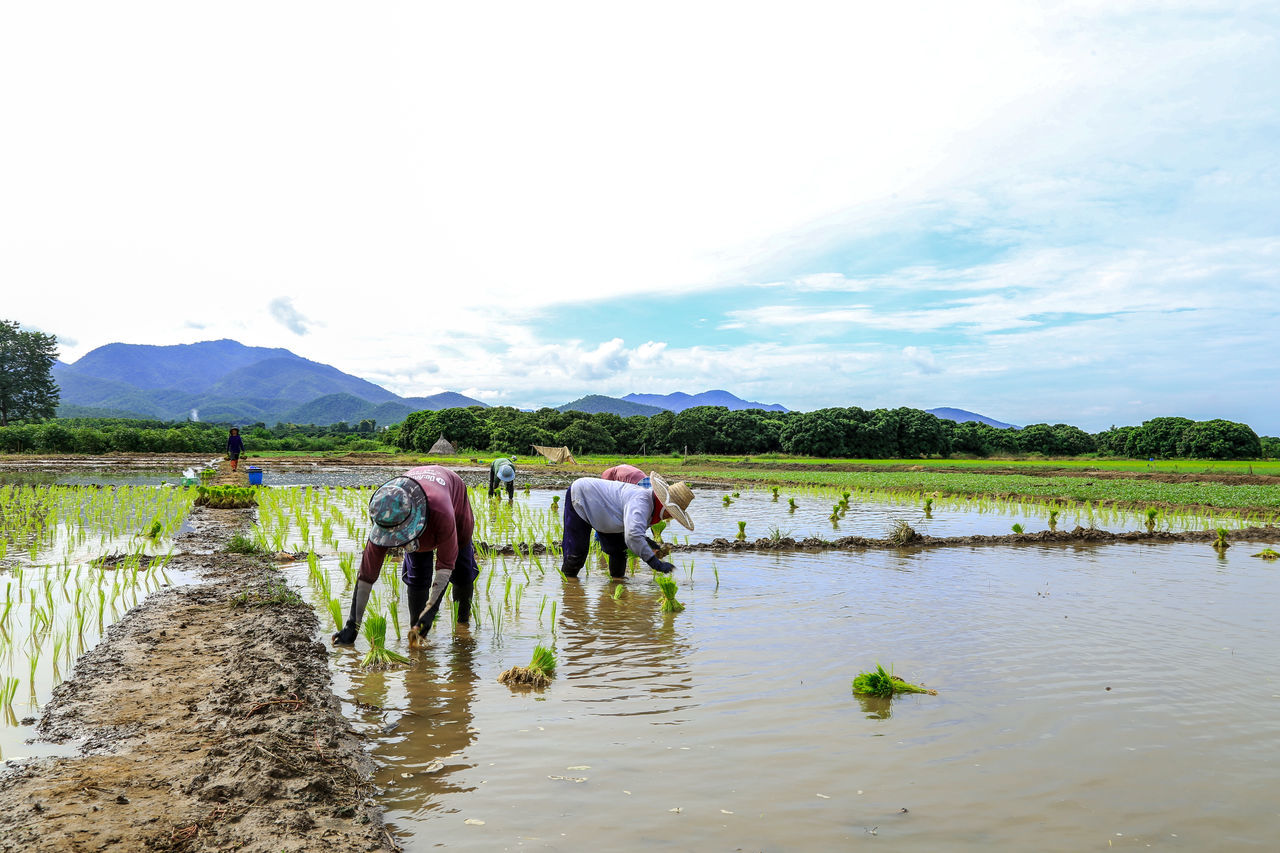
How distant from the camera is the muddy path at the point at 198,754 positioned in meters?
2.69

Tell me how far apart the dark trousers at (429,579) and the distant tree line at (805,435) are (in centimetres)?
4830

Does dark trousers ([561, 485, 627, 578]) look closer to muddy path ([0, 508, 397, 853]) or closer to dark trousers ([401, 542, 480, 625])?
dark trousers ([401, 542, 480, 625])

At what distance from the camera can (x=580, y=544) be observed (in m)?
8.12

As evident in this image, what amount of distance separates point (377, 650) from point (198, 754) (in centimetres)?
147

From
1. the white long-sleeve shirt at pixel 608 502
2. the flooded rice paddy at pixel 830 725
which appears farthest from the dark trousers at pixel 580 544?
the flooded rice paddy at pixel 830 725

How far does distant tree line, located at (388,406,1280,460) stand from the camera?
53.2 m

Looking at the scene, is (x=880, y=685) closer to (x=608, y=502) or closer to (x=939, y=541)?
(x=608, y=502)

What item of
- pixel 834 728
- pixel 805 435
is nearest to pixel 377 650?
pixel 834 728

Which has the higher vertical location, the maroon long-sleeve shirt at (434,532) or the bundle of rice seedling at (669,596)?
the maroon long-sleeve shirt at (434,532)

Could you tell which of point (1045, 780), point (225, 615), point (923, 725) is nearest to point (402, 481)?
point (225, 615)

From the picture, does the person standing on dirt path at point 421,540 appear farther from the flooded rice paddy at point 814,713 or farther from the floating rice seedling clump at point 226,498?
the floating rice seedling clump at point 226,498

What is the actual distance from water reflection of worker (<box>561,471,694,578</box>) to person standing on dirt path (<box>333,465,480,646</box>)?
5.82 feet

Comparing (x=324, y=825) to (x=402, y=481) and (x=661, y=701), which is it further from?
(x=402, y=481)

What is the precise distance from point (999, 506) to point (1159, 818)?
1643 cm
